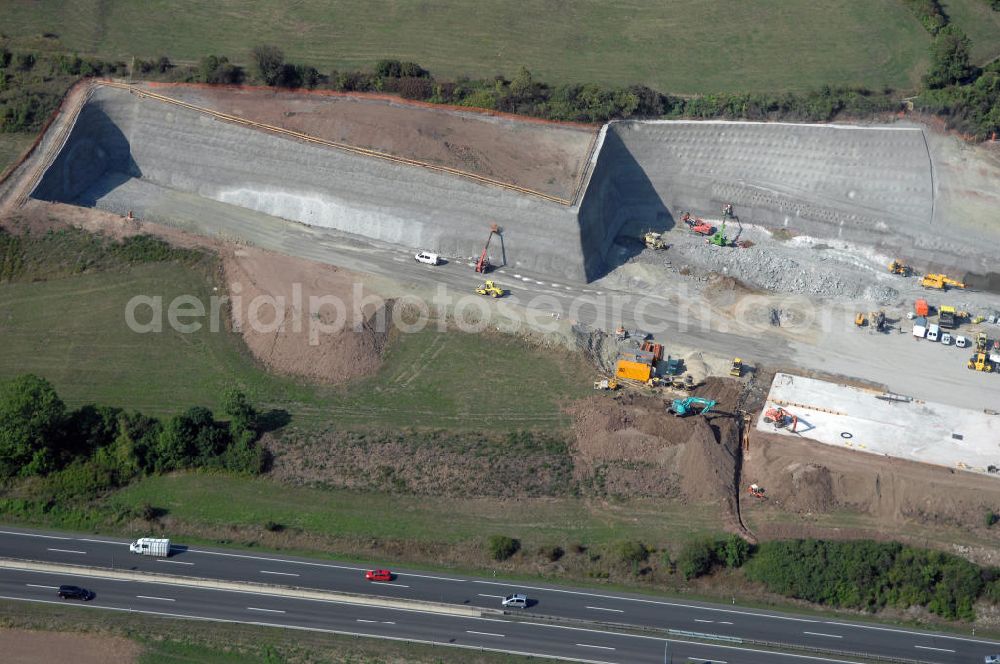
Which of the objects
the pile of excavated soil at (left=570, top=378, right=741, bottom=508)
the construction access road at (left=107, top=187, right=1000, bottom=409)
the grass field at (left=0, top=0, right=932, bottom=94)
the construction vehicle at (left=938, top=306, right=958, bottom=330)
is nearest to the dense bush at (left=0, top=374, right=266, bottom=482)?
the construction access road at (left=107, top=187, right=1000, bottom=409)

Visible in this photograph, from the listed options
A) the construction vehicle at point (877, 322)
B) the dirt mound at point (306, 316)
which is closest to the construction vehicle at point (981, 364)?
the construction vehicle at point (877, 322)

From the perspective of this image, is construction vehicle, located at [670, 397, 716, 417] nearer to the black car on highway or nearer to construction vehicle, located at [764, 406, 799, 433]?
construction vehicle, located at [764, 406, 799, 433]

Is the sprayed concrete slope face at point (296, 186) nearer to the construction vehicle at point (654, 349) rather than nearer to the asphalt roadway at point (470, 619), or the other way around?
the construction vehicle at point (654, 349)

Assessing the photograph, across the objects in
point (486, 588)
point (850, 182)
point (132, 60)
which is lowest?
point (486, 588)

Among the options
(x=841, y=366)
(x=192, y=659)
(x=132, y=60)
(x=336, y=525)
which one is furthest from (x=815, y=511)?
(x=132, y=60)

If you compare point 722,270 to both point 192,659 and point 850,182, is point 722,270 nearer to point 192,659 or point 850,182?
point 850,182

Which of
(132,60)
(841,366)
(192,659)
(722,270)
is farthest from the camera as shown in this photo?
(132,60)

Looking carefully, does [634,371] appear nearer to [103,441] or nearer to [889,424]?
[889,424]
